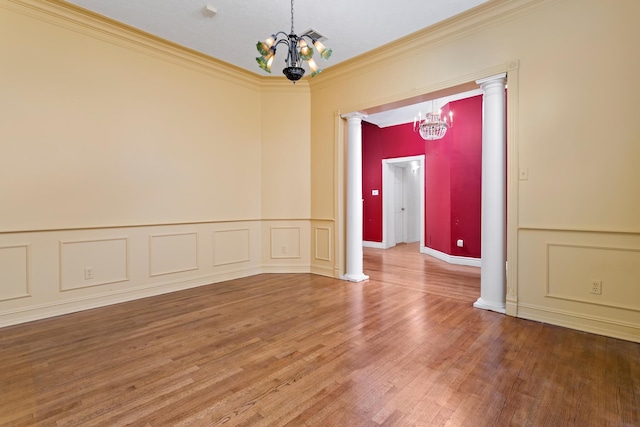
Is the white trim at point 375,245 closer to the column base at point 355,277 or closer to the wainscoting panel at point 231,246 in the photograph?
→ the column base at point 355,277

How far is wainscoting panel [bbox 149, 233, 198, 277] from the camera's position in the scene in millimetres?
4055

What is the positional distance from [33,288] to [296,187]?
3463mm

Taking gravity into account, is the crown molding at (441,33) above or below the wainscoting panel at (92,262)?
above

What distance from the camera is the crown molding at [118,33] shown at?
3160 millimetres

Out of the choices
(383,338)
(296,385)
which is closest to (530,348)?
(383,338)

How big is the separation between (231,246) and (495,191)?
368cm

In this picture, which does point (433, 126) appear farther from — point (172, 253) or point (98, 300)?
point (98, 300)

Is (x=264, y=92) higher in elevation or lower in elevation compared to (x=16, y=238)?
higher

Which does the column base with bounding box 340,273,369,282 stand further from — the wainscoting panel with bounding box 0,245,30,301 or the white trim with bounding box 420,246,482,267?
the wainscoting panel with bounding box 0,245,30,301

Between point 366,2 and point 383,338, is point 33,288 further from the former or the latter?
point 366,2

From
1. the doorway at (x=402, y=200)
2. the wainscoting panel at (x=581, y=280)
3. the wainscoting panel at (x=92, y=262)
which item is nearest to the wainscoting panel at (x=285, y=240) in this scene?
the wainscoting panel at (x=92, y=262)

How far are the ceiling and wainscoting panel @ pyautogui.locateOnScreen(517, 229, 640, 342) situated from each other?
8.35ft

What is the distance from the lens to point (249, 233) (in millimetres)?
5117

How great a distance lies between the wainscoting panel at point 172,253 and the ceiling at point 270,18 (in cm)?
254
